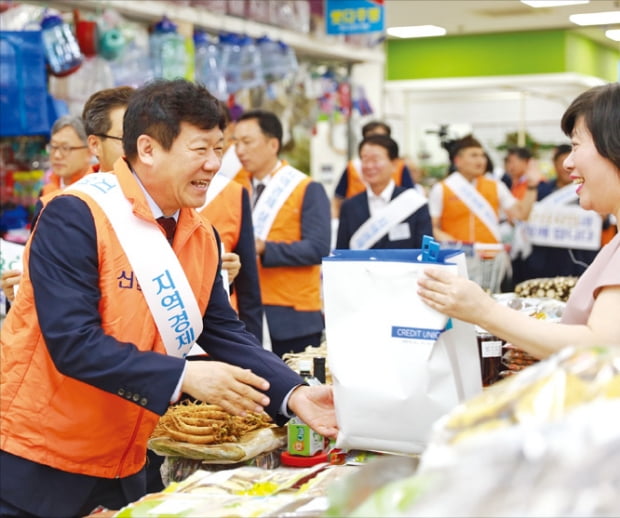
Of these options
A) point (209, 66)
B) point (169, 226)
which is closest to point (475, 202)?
point (209, 66)

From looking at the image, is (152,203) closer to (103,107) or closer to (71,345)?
(71,345)

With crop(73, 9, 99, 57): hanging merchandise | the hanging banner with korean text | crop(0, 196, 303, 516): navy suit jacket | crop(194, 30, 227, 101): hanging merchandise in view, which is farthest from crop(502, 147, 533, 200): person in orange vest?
crop(0, 196, 303, 516): navy suit jacket

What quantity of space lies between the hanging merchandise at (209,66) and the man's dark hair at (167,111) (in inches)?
213

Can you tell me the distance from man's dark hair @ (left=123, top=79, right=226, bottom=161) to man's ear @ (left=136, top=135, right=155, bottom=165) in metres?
0.01

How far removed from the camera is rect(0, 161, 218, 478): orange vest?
227 cm

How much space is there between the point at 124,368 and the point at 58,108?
414cm

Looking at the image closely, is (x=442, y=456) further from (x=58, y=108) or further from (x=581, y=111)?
(x=58, y=108)

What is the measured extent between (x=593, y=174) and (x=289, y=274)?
2.95m

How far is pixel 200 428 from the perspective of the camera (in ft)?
9.49

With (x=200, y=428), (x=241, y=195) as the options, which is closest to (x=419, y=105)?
(x=241, y=195)

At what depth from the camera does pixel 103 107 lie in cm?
362

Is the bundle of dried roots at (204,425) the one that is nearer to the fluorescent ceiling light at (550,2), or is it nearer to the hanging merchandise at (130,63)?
the hanging merchandise at (130,63)

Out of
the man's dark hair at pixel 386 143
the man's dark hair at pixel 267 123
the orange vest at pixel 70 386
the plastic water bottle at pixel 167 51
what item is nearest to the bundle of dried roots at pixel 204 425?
the orange vest at pixel 70 386

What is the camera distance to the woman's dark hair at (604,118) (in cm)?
224
